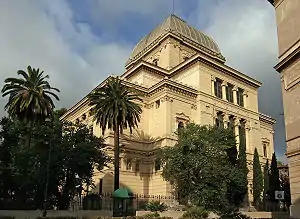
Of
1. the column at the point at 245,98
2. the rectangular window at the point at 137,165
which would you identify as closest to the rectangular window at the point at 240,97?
the column at the point at 245,98

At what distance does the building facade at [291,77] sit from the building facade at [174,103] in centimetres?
2091

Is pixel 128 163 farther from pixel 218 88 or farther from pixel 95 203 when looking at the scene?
pixel 218 88

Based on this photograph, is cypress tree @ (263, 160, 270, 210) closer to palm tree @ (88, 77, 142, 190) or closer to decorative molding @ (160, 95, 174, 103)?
decorative molding @ (160, 95, 174, 103)

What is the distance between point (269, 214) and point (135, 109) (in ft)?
54.8

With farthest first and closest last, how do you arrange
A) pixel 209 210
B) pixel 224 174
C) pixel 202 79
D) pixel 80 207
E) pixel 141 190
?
pixel 202 79, pixel 141 190, pixel 80 207, pixel 224 174, pixel 209 210

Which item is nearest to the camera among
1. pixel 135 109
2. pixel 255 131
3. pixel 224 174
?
pixel 224 174

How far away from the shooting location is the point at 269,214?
35.2m

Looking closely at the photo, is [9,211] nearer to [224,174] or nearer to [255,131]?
[224,174]

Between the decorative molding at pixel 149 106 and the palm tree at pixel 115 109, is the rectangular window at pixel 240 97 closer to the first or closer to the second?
the decorative molding at pixel 149 106

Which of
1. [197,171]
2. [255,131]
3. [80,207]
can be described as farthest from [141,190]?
[255,131]

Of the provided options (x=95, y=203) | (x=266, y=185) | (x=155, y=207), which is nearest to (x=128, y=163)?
(x=95, y=203)

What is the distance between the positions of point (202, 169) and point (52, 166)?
12778mm

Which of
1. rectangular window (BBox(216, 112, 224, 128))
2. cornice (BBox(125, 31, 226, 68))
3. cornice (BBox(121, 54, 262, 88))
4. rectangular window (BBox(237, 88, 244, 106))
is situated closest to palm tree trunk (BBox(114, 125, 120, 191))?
cornice (BBox(121, 54, 262, 88))

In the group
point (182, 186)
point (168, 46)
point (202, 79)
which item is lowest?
point (182, 186)
